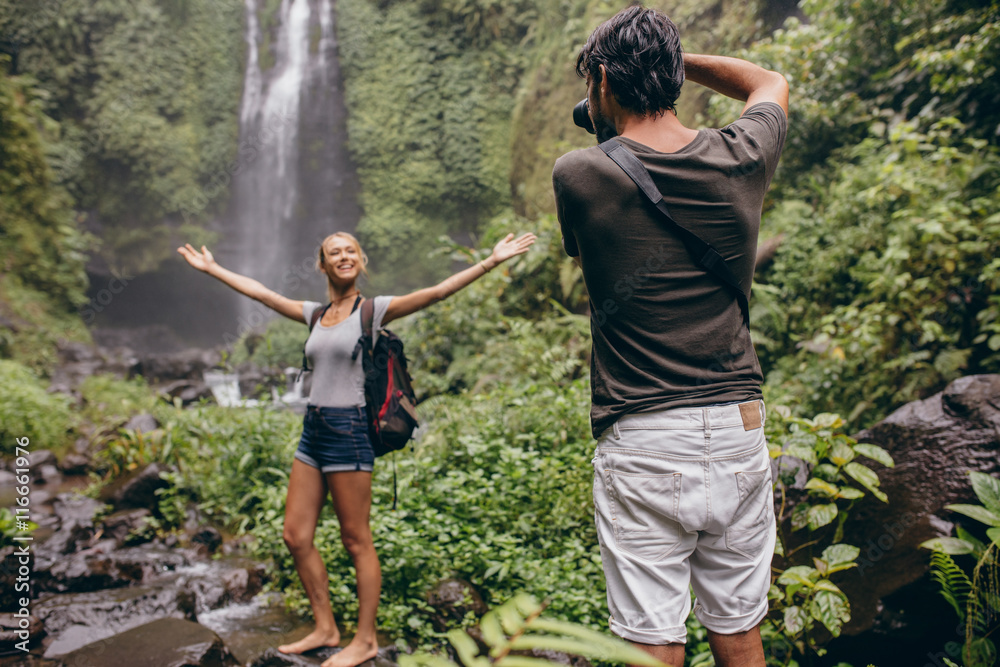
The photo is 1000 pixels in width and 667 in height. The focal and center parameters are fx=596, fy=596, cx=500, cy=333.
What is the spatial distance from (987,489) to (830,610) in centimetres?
77

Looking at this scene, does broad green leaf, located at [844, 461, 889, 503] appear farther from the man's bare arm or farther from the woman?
the woman

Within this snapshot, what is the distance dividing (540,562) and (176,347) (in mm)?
17788

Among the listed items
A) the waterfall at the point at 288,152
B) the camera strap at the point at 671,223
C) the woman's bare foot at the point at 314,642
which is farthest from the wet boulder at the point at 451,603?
the waterfall at the point at 288,152

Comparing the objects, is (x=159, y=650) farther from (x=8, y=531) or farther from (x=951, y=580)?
(x=951, y=580)

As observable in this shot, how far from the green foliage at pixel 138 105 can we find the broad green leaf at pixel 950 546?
61.4 ft

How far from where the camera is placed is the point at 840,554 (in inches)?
90.0

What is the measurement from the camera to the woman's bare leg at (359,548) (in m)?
2.86

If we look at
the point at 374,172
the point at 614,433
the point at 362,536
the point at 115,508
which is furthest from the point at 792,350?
the point at 374,172

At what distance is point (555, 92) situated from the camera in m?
12.2

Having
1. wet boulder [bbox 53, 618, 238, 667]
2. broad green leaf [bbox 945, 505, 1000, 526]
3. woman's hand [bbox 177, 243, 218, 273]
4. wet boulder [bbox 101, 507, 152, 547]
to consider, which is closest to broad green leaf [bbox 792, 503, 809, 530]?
broad green leaf [bbox 945, 505, 1000, 526]

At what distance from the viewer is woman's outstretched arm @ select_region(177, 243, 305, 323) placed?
3.17m

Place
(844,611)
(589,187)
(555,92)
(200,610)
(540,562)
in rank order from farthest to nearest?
(555,92)
(200,610)
(540,562)
(844,611)
(589,187)

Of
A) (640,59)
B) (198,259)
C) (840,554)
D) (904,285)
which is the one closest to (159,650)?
(198,259)

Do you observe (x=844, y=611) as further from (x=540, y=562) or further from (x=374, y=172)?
(x=374, y=172)
